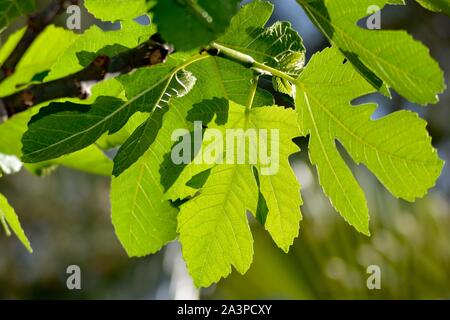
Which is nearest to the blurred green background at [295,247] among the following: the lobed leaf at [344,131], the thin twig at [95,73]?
the lobed leaf at [344,131]

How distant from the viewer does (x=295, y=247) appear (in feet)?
13.0

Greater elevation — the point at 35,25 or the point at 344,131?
the point at 35,25

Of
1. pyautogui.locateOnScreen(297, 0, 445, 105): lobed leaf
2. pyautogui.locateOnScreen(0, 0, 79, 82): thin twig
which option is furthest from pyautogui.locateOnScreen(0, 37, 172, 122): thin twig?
pyautogui.locateOnScreen(297, 0, 445, 105): lobed leaf

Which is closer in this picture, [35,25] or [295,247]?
[35,25]

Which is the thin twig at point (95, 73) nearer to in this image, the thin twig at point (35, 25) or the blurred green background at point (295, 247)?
the thin twig at point (35, 25)

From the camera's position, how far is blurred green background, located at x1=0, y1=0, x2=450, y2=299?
145 inches

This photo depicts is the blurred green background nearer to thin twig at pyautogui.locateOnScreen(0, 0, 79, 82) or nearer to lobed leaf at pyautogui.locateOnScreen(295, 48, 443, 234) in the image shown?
lobed leaf at pyautogui.locateOnScreen(295, 48, 443, 234)

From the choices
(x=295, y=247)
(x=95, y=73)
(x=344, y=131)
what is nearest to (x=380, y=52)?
(x=344, y=131)

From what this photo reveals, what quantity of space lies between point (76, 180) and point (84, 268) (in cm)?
89

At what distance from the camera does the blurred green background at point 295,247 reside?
12.1 feet

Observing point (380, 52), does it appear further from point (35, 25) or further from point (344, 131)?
point (35, 25)

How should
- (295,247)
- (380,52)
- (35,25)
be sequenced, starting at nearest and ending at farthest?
(380,52)
(35,25)
(295,247)
